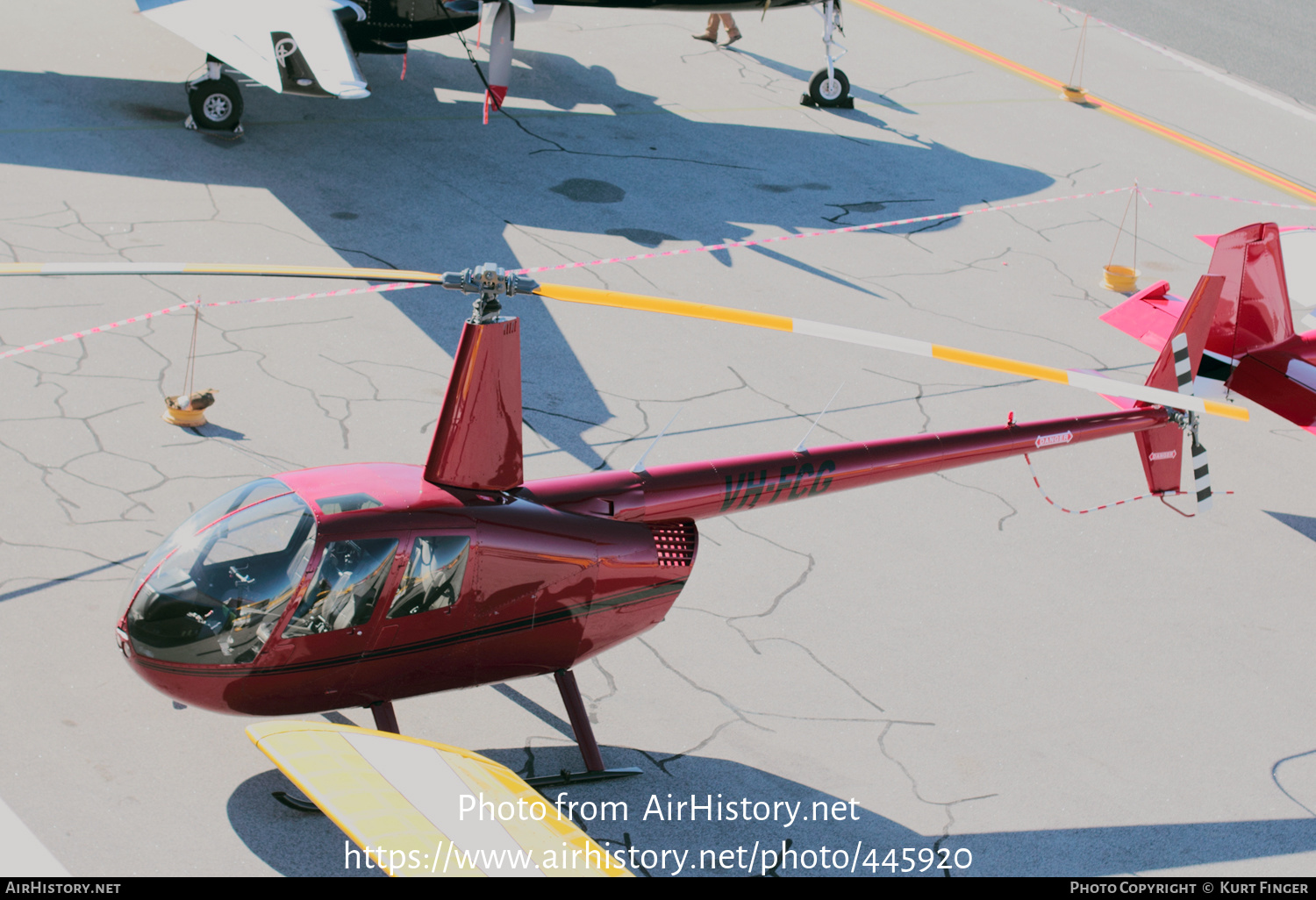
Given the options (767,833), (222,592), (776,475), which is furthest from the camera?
(776,475)

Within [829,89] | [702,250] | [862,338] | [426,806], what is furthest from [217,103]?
[426,806]

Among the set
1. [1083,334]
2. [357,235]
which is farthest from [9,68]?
[1083,334]

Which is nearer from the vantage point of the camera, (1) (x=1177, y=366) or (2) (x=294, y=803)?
(2) (x=294, y=803)

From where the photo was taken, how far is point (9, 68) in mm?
14250

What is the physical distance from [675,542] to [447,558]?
1381 millimetres

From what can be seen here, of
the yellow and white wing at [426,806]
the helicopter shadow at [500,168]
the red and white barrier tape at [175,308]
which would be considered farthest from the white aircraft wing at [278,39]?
the yellow and white wing at [426,806]

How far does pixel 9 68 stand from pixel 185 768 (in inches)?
467

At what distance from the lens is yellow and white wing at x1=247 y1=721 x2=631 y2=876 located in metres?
4.45

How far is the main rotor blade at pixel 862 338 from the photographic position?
5.19 meters

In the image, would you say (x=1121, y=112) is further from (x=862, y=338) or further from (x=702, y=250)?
(x=862, y=338)

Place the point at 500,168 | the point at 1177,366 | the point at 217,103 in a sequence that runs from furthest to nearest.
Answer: the point at 500,168
the point at 217,103
the point at 1177,366

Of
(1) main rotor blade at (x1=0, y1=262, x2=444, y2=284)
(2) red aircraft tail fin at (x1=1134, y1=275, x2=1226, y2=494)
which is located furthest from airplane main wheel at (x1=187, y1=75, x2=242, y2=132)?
(2) red aircraft tail fin at (x1=1134, y1=275, x2=1226, y2=494)

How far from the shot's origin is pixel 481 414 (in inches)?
225

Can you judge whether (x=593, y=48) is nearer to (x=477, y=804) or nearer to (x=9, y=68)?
(x=9, y=68)
